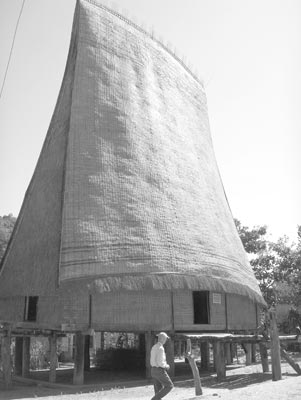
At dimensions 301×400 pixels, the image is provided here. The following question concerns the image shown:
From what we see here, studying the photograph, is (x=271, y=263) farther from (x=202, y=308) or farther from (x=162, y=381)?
(x=162, y=381)

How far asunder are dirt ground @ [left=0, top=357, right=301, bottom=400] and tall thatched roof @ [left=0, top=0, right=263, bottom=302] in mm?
2510

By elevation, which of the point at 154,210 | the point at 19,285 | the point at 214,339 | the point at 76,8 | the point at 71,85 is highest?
the point at 76,8

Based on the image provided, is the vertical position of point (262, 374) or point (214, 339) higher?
point (214, 339)

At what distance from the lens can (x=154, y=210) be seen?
13.9m

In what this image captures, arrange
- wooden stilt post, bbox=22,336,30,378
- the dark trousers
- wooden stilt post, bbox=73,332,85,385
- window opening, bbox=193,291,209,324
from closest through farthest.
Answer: the dark trousers
wooden stilt post, bbox=73,332,85,385
wooden stilt post, bbox=22,336,30,378
window opening, bbox=193,291,209,324

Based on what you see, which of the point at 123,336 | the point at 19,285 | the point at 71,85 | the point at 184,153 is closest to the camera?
the point at 19,285

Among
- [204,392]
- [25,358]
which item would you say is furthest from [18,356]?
[204,392]

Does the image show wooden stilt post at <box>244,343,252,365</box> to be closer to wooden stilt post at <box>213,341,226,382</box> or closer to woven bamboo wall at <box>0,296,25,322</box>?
wooden stilt post at <box>213,341,226,382</box>

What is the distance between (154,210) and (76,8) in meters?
8.25

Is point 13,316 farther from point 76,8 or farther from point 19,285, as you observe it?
point 76,8

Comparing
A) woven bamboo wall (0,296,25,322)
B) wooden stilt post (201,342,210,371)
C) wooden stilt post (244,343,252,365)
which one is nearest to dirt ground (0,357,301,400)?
woven bamboo wall (0,296,25,322)

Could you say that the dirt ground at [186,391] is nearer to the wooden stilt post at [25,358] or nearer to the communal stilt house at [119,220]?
the wooden stilt post at [25,358]

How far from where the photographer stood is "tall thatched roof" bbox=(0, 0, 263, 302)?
500 inches

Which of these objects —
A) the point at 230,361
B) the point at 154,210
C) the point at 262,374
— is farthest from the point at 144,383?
the point at 230,361
